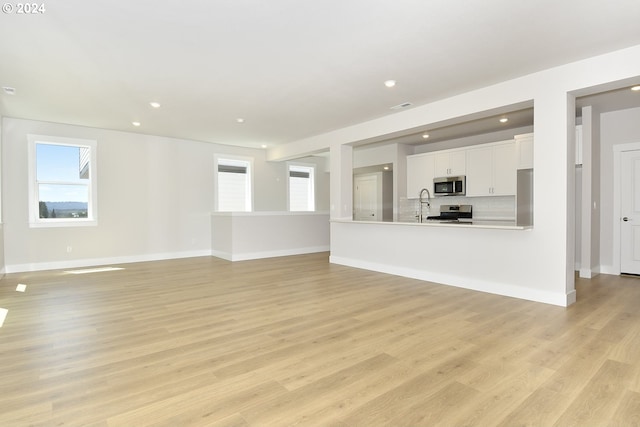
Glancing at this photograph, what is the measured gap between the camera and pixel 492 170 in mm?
6227

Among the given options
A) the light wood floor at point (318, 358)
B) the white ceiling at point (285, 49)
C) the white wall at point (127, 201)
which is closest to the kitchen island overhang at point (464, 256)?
the light wood floor at point (318, 358)

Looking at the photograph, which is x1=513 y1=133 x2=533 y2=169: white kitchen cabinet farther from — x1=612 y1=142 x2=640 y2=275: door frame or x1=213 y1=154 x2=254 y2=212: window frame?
x1=213 y1=154 x2=254 y2=212: window frame

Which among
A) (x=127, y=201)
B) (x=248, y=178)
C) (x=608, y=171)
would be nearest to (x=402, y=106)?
(x=608, y=171)

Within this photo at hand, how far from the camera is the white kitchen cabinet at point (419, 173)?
7203 mm

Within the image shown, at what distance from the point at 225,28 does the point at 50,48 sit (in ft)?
5.89

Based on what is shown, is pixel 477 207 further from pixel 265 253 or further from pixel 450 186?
pixel 265 253

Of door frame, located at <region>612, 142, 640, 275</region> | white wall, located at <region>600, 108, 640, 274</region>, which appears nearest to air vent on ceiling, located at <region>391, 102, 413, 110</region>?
white wall, located at <region>600, 108, 640, 274</region>

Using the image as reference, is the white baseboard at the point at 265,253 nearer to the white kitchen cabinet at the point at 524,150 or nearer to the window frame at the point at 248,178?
the window frame at the point at 248,178

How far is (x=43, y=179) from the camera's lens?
235 inches

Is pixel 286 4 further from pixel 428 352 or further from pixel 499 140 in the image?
pixel 499 140

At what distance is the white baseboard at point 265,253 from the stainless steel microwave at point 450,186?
10.4ft

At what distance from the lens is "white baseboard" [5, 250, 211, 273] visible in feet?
19.1

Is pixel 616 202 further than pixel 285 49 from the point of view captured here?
Yes

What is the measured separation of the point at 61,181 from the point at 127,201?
44.2 inches
